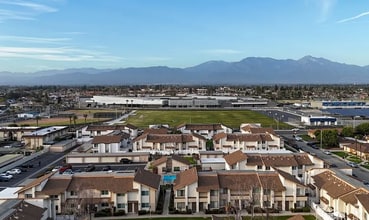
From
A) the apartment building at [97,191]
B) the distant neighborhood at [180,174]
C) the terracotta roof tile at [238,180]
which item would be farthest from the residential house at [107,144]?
the terracotta roof tile at [238,180]

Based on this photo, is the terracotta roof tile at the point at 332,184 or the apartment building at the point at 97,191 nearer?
the terracotta roof tile at the point at 332,184

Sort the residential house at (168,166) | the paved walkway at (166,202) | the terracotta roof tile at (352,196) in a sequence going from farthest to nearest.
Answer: the residential house at (168,166) → the paved walkway at (166,202) → the terracotta roof tile at (352,196)

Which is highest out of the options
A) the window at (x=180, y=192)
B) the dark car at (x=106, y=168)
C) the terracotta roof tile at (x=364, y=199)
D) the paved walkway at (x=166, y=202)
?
the terracotta roof tile at (x=364, y=199)

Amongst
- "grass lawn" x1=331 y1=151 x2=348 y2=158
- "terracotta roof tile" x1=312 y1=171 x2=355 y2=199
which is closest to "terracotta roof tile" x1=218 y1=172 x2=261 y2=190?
"terracotta roof tile" x1=312 y1=171 x2=355 y2=199

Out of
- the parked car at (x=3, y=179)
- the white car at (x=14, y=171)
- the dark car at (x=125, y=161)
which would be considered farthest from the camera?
the dark car at (x=125, y=161)

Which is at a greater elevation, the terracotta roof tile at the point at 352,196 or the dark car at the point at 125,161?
the terracotta roof tile at the point at 352,196

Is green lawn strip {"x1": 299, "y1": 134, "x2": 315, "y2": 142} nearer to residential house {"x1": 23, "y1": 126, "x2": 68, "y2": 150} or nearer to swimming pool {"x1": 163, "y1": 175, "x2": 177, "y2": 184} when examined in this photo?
swimming pool {"x1": 163, "y1": 175, "x2": 177, "y2": 184}

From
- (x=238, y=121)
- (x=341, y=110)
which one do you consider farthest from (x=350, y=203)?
(x=341, y=110)

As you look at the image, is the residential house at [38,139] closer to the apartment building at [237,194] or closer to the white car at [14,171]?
the white car at [14,171]

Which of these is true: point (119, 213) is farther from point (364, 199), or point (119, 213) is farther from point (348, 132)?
point (348, 132)
